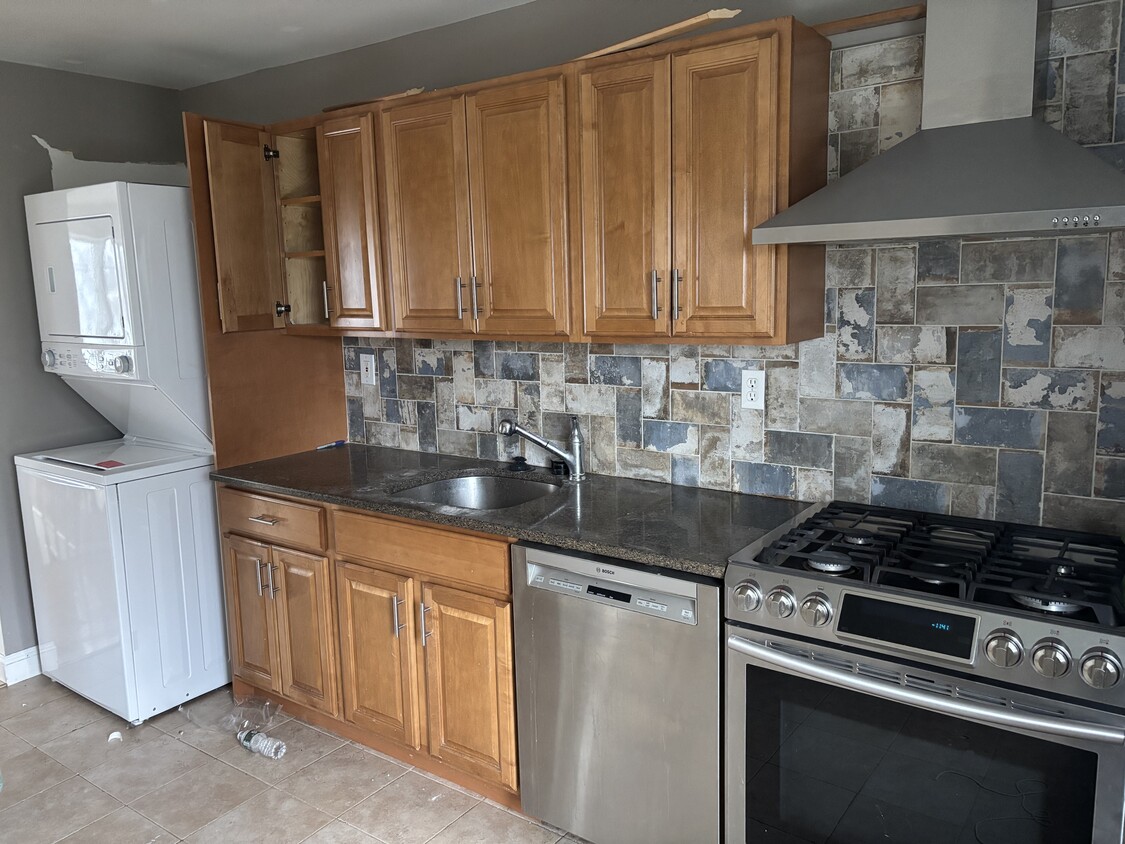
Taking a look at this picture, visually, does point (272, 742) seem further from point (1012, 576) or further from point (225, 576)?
point (1012, 576)

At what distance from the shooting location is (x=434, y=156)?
278 centimetres

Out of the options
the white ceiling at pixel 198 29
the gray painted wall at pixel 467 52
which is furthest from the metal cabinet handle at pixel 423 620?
the white ceiling at pixel 198 29

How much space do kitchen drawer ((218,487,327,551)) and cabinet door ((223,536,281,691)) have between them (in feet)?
0.19

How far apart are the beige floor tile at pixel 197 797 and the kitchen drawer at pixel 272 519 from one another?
0.80 metres

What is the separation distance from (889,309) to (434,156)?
1509mm

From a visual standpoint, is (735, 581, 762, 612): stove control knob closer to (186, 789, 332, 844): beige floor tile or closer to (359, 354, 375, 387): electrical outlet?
(186, 789, 332, 844): beige floor tile

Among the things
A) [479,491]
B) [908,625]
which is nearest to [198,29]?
[479,491]

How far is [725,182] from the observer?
2.23 meters

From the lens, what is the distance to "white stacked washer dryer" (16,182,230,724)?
3080 mm

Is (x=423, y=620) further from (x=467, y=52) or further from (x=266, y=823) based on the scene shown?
(x=467, y=52)

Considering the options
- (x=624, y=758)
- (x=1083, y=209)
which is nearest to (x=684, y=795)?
(x=624, y=758)

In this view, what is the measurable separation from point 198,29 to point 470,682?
8.32 ft

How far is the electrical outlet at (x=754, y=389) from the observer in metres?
2.56

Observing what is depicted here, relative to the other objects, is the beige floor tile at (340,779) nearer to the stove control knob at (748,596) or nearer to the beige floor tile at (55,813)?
the beige floor tile at (55,813)
